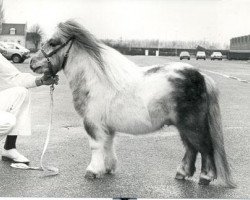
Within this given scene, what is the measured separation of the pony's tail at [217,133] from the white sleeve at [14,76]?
1525 mm

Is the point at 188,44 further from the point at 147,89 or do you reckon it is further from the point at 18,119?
the point at 18,119

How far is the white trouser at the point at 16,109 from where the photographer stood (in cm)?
566

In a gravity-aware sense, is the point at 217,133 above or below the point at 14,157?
above

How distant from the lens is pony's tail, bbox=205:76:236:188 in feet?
16.5

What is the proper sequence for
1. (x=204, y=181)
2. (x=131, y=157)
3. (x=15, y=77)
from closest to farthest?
(x=204, y=181), (x=15, y=77), (x=131, y=157)

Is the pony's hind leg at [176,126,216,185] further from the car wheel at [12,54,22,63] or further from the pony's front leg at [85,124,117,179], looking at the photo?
the car wheel at [12,54,22,63]

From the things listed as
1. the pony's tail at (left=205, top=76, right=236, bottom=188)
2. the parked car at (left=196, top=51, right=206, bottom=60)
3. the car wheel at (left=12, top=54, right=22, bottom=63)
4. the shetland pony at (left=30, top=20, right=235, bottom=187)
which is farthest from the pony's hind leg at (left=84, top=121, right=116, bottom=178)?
the parked car at (left=196, top=51, right=206, bottom=60)

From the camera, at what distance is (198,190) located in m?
5.15

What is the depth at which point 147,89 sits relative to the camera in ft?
16.7

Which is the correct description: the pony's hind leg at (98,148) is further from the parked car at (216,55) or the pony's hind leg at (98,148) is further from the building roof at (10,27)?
the parked car at (216,55)

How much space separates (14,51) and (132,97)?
103 centimetres

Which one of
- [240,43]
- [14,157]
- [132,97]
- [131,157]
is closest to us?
[132,97]

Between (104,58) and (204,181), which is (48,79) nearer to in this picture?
Result: (104,58)

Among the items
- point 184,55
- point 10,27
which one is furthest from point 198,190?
point 10,27
